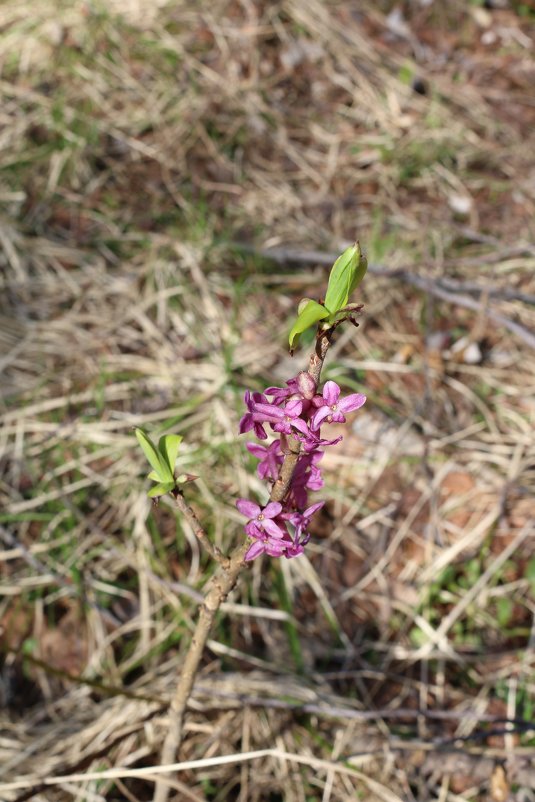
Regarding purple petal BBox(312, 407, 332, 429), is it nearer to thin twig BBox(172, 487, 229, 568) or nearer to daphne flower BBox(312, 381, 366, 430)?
daphne flower BBox(312, 381, 366, 430)

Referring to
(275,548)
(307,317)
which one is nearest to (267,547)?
(275,548)

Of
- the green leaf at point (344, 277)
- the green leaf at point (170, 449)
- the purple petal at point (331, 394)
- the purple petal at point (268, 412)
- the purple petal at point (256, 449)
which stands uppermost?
the green leaf at point (344, 277)

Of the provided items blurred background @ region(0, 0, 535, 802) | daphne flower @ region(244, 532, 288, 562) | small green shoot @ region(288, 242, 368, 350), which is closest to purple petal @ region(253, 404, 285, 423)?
small green shoot @ region(288, 242, 368, 350)

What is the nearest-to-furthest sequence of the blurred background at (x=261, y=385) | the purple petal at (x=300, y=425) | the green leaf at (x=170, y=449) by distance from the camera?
the purple petal at (x=300, y=425) → the green leaf at (x=170, y=449) → the blurred background at (x=261, y=385)

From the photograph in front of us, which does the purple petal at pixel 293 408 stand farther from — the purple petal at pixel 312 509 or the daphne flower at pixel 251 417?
the purple petal at pixel 312 509

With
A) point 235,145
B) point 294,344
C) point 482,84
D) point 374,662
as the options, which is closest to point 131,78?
point 235,145

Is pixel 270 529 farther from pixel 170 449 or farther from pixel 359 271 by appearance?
pixel 359 271

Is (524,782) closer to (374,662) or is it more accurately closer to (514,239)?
(374,662)

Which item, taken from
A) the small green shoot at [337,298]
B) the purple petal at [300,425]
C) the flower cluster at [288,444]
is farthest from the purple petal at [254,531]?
the small green shoot at [337,298]
